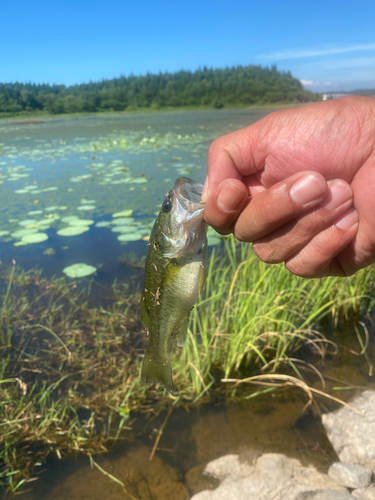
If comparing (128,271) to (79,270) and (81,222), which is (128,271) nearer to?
(79,270)

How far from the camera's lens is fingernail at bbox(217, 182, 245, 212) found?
137cm

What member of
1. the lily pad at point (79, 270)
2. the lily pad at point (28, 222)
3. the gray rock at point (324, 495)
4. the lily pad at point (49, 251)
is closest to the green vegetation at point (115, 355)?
the lily pad at point (79, 270)

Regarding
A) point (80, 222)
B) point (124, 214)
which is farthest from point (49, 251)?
point (124, 214)

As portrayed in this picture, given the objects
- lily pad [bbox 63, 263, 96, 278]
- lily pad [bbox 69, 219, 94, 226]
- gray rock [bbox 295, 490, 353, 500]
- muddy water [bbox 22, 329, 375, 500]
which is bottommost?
muddy water [bbox 22, 329, 375, 500]

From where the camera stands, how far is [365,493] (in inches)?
83.1

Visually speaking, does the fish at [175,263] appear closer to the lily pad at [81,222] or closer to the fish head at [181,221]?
the fish head at [181,221]

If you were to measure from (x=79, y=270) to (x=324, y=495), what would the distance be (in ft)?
12.1

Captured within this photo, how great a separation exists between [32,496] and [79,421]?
54 centimetres

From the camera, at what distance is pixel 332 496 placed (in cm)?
203

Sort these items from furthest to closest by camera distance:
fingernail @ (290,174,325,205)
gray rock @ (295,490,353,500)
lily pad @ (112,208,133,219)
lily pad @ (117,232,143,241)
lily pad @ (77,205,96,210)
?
1. lily pad @ (77,205,96,210)
2. lily pad @ (112,208,133,219)
3. lily pad @ (117,232,143,241)
4. gray rock @ (295,490,353,500)
5. fingernail @ (290,174,325,205)

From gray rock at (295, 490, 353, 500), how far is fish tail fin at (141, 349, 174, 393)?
1184mm

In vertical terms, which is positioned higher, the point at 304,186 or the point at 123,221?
the point at 304,186

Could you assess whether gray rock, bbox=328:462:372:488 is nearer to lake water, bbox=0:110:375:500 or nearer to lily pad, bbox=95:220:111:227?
lake water, bbox=0:110:375:500

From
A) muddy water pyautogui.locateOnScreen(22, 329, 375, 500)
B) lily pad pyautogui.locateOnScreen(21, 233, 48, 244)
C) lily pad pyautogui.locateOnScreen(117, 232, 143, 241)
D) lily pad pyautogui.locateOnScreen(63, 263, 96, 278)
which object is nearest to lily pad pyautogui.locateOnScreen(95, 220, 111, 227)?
lily pad pyautogui.locateOnScreen(117, 232, 143, 241)
